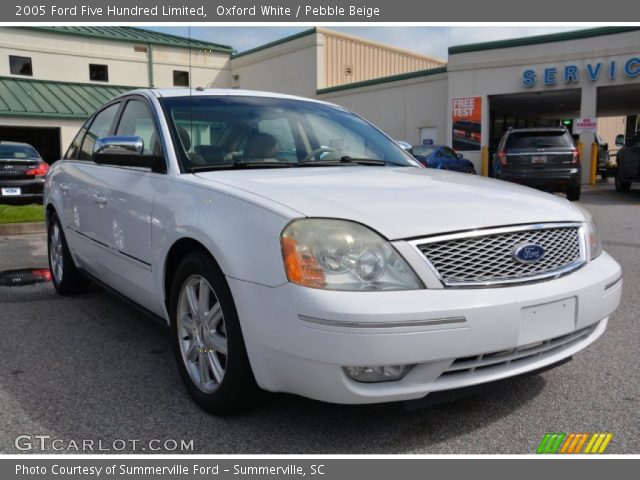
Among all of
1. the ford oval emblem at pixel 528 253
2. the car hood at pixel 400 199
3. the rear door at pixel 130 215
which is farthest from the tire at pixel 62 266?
the ford oval emblem at pixel 528 253

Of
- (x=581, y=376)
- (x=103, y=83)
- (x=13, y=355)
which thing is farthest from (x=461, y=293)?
(x=103, y=83)

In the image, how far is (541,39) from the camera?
19.6 metres

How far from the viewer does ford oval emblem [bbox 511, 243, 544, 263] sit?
2.38 metres

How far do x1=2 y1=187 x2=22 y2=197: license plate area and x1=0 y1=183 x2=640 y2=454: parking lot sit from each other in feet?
27.8

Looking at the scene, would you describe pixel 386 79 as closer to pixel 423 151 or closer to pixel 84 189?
pixel 423 151

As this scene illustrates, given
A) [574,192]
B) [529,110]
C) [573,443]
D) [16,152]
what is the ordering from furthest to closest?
[529,110] → [574,192] → [16,152] → [573,443]

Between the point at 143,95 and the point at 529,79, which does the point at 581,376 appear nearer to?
the point at 143,95

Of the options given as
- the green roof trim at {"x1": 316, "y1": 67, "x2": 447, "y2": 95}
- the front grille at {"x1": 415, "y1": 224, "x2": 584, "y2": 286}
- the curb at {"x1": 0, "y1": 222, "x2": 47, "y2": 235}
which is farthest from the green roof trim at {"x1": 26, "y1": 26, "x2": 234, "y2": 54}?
the front grille at {"x1": 415, "y1": 224, "x2": 584, "y2": 286}

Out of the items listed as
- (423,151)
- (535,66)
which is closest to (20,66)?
(423,151)

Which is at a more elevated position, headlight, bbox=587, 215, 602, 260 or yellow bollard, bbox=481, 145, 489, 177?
yellow bollard, bbox=481, 145, 489, 177

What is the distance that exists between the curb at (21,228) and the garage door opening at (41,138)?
17.4 m

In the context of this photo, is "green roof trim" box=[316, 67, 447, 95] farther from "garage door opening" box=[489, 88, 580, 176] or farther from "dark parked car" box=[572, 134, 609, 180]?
"dark parked car" box=[572, 134, 609, 180]

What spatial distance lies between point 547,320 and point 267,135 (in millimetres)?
1945
